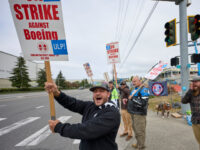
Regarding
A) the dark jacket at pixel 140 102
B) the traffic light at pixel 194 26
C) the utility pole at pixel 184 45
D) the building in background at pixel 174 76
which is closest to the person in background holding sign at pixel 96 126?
the dark jacket at pixel 140 102

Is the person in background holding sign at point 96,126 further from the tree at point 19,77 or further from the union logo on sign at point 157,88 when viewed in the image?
the tree at point 19,77

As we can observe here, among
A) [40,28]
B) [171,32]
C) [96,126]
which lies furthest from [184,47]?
[40,28]

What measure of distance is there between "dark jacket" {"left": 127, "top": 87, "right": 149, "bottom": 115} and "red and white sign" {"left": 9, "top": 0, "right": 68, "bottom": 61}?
7.51ft

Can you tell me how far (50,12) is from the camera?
5.24 ft

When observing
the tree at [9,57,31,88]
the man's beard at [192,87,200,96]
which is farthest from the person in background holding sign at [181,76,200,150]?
the tree at [9,57,31,88]

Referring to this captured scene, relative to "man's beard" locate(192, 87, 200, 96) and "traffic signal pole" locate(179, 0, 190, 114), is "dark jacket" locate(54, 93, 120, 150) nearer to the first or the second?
"man's beard" locate(192, 87, 200, 96)

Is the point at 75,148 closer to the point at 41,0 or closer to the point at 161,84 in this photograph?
the point at 41,0

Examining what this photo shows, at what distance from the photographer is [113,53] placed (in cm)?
522

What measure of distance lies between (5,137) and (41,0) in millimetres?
4972

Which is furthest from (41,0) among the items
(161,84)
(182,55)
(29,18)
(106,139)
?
(161,84)

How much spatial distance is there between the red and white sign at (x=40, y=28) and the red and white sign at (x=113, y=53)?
12.0ft

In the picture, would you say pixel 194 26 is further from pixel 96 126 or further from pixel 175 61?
pixel 96 126

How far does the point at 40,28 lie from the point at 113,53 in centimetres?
390

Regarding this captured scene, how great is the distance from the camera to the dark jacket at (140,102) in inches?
120
